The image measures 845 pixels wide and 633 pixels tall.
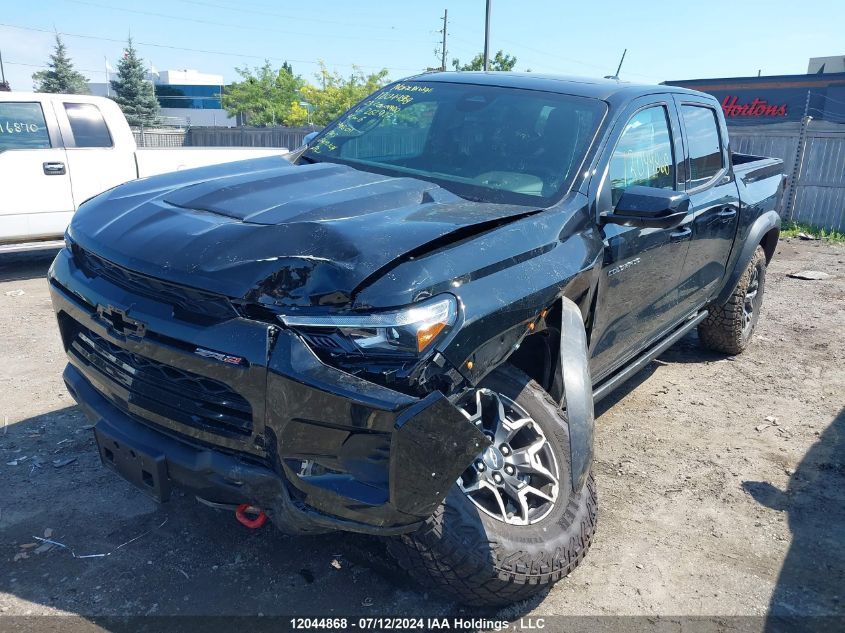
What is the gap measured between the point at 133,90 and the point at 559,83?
48048 mm

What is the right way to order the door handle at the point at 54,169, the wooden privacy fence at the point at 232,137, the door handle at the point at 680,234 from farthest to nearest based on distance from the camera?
1. the wooden privacy fence at the point at 232,137
2. the door handle at the point at 54,169
3. the door handle at the point at 680,234

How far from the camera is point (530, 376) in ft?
9.20

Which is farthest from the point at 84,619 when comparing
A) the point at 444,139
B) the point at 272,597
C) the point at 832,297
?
the point at 832,297

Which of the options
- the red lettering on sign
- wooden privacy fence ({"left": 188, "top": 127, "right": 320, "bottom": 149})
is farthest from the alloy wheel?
the red lettering on sign

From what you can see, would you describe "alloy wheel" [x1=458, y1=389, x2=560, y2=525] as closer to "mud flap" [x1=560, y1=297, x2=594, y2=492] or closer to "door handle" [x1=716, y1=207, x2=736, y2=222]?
"mud flap" [x1=560, y1=297, x2=594, y2=492]

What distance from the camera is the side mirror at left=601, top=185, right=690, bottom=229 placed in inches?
116

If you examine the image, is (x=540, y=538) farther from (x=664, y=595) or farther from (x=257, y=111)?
(x=257, y=111)

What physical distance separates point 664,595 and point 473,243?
1.65m

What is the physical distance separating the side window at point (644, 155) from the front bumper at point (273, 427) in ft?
5.84

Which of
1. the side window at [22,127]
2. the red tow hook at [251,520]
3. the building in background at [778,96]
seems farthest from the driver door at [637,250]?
the building in background at [778,96]

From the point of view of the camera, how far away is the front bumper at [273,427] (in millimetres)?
1972

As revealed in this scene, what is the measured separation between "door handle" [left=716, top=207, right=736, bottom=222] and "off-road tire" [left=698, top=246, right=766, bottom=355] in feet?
2.23

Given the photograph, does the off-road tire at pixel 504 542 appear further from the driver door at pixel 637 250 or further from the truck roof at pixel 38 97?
the truck roof at pixel 38 97

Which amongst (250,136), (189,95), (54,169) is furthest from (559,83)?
(189,95)
